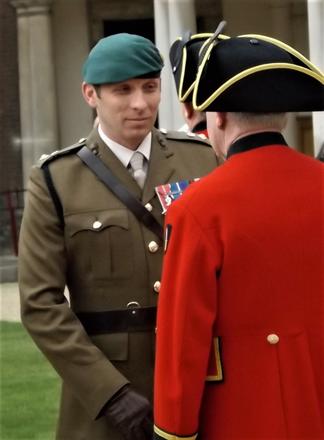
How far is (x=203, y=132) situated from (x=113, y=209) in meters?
0.77

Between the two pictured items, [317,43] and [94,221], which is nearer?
[94,221]

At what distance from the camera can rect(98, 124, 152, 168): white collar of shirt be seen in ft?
11.5

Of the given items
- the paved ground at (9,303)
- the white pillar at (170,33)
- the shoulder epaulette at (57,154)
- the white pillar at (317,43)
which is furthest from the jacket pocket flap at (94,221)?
the white pillar at (170,33)

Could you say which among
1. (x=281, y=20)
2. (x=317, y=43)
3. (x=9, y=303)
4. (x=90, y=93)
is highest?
(x=281, y=20)

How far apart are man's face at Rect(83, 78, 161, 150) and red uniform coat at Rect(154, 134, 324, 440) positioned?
68 centimetres

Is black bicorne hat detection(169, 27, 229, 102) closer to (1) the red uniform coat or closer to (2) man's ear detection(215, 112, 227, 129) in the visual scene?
(2) man's ear detection(215, 112, 227, 129)

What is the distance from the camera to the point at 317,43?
12.1m

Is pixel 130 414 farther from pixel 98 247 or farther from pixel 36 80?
pixel 36 80

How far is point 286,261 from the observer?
2.72 meters

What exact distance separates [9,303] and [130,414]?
9794mm

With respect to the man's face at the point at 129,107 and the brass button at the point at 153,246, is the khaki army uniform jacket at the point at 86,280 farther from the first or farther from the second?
the man's face at the point at 129,107

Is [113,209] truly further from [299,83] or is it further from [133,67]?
[299,83]

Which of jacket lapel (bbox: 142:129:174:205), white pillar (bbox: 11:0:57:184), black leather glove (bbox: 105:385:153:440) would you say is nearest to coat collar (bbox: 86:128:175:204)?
jacket lapel (bbox: 142:129:174:205)

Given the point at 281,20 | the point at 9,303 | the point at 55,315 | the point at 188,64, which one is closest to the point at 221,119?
the point at 188,64
